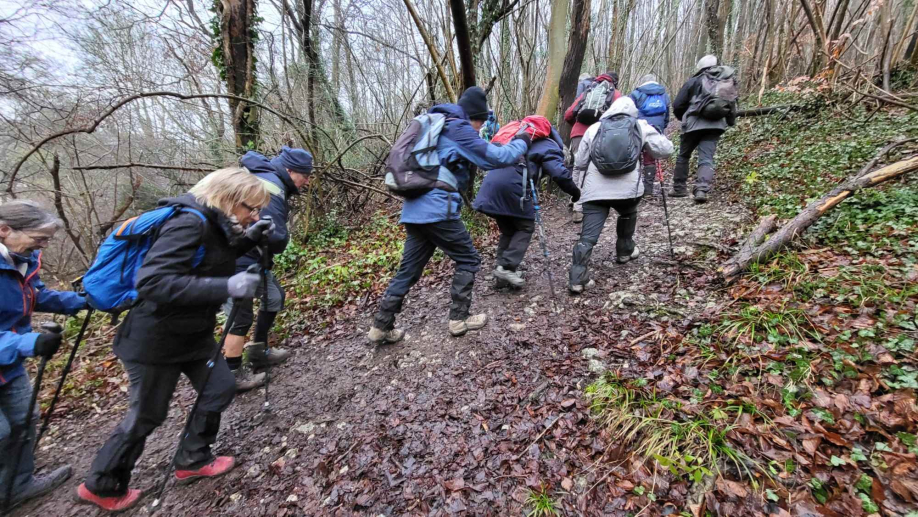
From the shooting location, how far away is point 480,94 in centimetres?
343

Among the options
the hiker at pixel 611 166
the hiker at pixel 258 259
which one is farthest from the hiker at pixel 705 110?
the hiker at pixel 258 259

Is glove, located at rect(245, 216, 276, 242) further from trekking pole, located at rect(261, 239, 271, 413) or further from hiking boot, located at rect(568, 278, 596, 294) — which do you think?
hiking boot, located at rect(568, 278, 596, 294)

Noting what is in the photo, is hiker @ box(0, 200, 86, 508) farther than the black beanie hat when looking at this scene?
No

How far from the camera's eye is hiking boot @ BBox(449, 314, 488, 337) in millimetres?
3830

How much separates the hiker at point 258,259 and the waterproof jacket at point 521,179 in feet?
6.17

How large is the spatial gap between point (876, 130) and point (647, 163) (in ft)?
10.9

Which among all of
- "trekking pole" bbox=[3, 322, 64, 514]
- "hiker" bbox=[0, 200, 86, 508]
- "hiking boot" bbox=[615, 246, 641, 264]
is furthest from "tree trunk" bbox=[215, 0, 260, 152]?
"hiking boot" bbox=[615, 246, 641, 264]

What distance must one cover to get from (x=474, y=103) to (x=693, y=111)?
422cm

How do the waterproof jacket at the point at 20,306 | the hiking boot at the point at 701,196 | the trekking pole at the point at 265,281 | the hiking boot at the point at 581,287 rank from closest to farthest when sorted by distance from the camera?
the waterproof jacket at the point at 20,306 → the trekking pole at the point at 265,281 → the hiking boot at the point at 581,287 → the hiking boot at the point at 701,196

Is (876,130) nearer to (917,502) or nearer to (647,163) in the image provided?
(647,163)

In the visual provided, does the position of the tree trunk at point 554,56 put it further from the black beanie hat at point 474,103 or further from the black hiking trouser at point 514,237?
the black beanie hat at point 474,103

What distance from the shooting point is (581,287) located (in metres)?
4.16

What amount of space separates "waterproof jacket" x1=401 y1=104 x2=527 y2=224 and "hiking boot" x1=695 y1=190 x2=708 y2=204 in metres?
4.17

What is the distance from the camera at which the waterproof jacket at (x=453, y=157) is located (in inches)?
124
